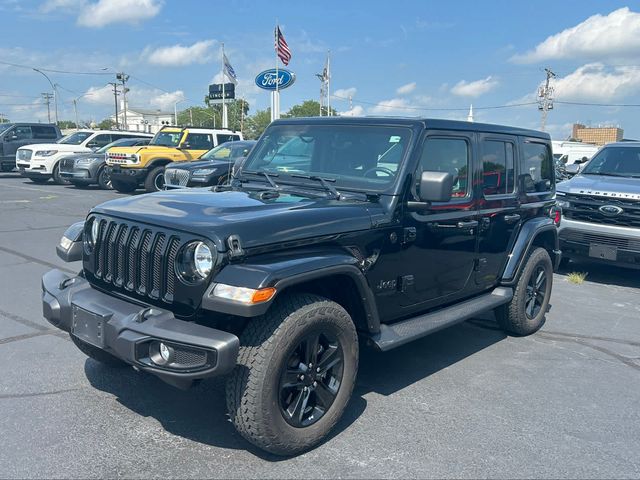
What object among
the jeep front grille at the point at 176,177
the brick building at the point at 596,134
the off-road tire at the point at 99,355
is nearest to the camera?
the off-road tire at the point at 99,355

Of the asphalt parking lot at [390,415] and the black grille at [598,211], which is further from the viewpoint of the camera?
the black grille at [598,211]

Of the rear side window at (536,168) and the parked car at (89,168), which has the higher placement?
Result: the rear side window at (536,168)

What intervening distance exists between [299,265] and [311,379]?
71 cm

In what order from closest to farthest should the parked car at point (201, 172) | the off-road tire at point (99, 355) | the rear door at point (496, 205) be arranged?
the off-road tire at point (99, 355) → the rear door at point (496, 205) → the parked car at point (201, 172)

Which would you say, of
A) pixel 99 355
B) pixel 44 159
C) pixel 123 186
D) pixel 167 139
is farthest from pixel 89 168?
pixel 99 355

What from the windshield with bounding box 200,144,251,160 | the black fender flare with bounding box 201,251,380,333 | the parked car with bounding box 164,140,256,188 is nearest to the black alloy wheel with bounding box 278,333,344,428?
the black fender flare with bounding box 201,251,380,333

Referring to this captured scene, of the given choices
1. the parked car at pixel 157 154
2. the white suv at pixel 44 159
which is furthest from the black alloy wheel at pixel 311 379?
the white suv at pixel 44 159

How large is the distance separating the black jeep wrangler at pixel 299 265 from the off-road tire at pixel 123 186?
12.2m

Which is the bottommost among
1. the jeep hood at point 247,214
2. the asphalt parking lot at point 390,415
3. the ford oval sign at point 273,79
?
the asphalt parking lot at point 390,415

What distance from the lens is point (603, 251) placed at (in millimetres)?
7828

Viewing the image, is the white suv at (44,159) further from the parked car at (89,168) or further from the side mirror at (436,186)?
the side mirror at (436,186)

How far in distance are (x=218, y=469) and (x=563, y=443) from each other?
206cm

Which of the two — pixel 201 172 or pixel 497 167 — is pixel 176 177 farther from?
pixel 497 167

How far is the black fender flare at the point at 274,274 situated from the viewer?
298 cm
